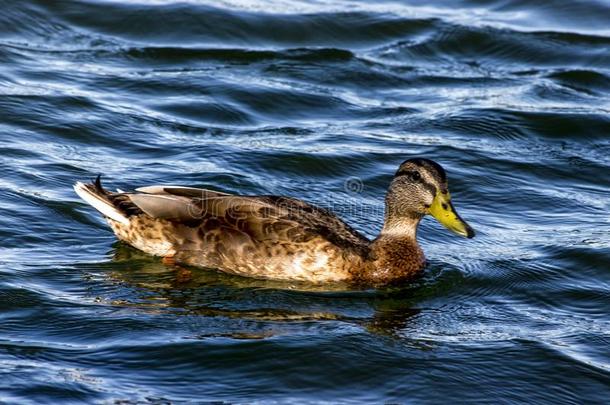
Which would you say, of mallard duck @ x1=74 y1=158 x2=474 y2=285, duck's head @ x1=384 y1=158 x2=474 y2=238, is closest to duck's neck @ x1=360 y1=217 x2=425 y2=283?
mallard duck @ x1=74 y1=158 x2=474 y2=285

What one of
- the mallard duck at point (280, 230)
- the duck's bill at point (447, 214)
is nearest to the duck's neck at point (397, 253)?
the mallard duck at point (280, 230)

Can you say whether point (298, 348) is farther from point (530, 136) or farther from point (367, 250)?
point (530, 136)

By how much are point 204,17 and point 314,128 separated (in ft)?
15.0

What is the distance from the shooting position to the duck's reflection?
9.46 metres

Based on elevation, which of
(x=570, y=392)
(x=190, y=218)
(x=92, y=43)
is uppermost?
(x=92, y=43)

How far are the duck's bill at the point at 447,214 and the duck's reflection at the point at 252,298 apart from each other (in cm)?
66

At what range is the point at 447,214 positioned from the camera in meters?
10.4

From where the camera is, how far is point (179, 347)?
8.56 meters

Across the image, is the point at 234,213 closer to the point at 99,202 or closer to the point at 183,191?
the point at 183,191

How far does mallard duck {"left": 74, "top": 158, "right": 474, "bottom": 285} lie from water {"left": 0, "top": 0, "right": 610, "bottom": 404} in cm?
19

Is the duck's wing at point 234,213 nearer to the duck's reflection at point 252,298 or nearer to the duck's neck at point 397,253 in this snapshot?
the duck's neck at point 397,253

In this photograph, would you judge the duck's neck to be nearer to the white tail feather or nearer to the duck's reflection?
the duck's reflection

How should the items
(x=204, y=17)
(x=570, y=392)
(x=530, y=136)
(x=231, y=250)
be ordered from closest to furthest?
(x=570, y=392) < (x=231, y=250) < (x=530, y=136) < (x=204, y=17)

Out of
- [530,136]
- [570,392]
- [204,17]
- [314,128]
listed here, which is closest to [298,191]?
[314,128]
